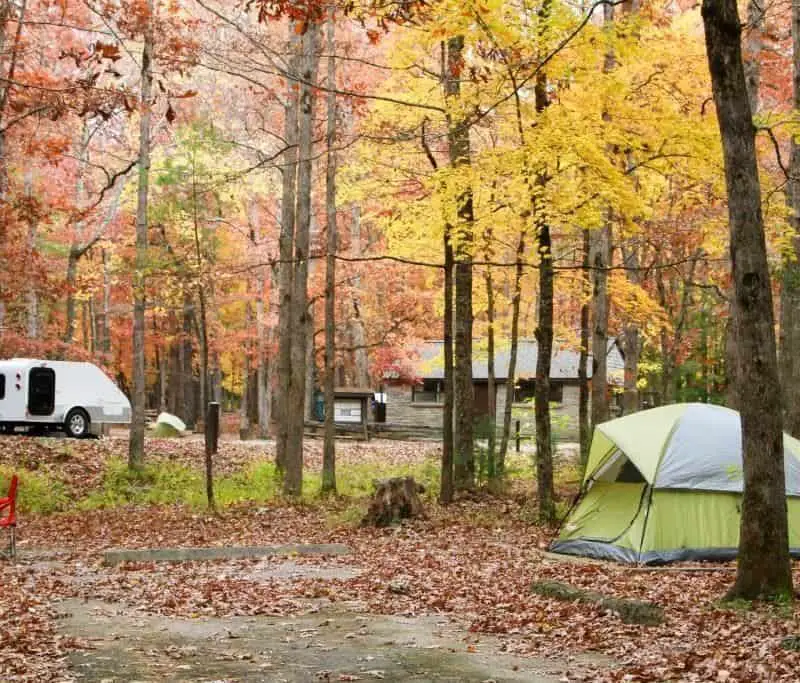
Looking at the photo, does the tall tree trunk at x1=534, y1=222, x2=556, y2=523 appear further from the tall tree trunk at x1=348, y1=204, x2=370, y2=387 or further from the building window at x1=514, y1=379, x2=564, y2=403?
the building window at x1=514, y1=379, x2=564, y2=403

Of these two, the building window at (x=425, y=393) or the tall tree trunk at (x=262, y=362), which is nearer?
the tall tree trunk at (x=262, y=362)

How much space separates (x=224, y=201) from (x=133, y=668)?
32314mm

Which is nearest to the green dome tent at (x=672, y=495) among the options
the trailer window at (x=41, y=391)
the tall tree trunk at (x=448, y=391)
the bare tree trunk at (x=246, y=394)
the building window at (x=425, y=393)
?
the tall tree trunk at (x=448, y=391)

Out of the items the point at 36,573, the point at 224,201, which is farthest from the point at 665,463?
the point at 224,201

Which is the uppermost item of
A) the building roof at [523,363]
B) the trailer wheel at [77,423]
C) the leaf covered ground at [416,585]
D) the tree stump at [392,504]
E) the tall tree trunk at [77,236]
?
the tall tree trunk at [77,236]

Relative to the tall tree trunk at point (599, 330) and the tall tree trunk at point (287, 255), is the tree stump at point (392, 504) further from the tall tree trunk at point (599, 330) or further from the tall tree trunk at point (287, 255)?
the tall tree trunk at point (287, 255)

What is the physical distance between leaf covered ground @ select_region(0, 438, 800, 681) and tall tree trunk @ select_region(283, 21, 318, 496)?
3.39 feet

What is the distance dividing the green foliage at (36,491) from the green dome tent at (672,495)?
32.1 feet

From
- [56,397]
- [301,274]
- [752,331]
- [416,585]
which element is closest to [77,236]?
[56,397]

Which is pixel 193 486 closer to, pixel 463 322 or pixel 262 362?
pixel 463 322

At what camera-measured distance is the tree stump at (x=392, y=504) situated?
54.0ft

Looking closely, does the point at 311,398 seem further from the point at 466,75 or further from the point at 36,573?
the point at 36,573

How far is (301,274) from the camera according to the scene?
1958 cm

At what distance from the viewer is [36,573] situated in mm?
12312
